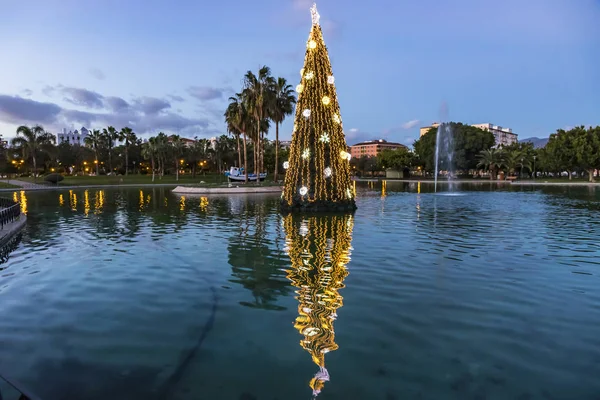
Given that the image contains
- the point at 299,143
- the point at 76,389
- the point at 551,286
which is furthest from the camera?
the point at 299,143

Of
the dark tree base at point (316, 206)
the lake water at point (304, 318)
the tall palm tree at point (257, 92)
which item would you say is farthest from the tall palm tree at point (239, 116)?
the lake water at point (304, 318)

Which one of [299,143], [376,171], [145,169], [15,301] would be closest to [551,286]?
[15,301]

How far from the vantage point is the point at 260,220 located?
2241cm

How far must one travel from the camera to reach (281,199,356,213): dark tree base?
25.3 metres

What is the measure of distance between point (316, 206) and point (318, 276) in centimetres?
1469

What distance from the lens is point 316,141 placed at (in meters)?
24.3

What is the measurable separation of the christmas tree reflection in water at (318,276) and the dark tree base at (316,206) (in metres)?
4.21

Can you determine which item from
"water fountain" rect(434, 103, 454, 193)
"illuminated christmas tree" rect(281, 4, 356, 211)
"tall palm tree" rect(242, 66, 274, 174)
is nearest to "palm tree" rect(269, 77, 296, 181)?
"tall palm tree" rect(242, 66, 274, 174)

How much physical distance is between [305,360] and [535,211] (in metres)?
25.3

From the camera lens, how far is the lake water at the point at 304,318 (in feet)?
18.1

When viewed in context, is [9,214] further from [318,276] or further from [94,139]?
[94,139]

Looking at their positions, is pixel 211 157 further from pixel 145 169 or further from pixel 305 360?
pixel 305 360

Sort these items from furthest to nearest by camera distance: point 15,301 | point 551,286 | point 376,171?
1. point 376,171
2. point 551,286
3. point 15,301

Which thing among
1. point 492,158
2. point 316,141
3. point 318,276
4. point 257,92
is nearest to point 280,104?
point 257,92
